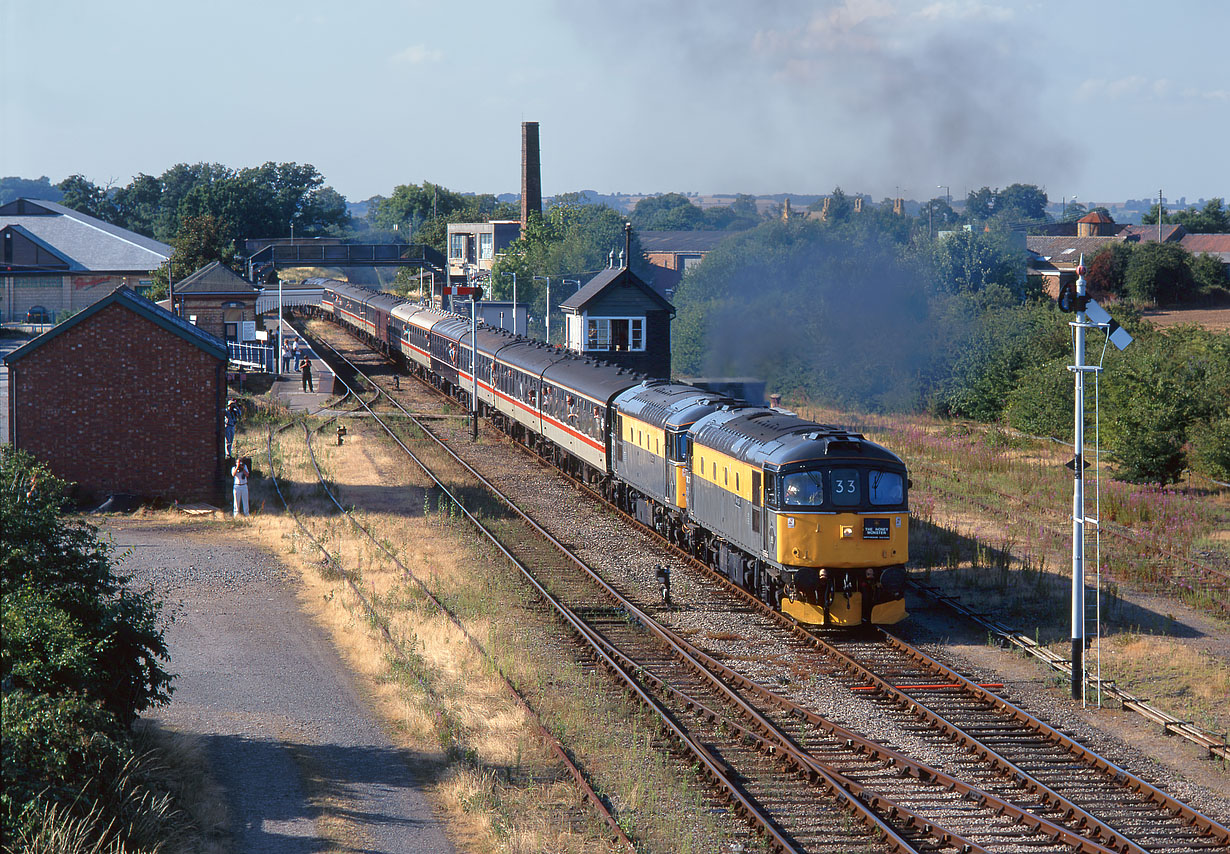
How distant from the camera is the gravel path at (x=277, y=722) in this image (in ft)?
40.1

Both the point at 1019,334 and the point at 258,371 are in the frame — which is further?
the point at 258,371

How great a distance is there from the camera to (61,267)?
299 ft

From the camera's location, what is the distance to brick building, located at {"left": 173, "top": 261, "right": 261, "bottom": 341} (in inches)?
A: 2235

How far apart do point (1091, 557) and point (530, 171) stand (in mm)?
71342

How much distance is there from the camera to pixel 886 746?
47.0ft

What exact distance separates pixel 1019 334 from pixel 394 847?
42091mm

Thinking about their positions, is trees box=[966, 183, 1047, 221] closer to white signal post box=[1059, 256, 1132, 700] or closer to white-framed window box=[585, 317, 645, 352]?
white-framed window box=[585, 317, 645, 352]

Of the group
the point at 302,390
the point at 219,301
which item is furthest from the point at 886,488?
the point at 219,301

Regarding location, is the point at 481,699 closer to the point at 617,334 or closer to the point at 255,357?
the point at 617,334

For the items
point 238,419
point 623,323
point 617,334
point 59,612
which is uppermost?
point 623,323

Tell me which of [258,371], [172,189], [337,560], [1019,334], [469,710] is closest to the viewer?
[469,710]

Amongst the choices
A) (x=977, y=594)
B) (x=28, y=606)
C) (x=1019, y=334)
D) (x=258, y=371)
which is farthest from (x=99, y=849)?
(x=258, y=371)

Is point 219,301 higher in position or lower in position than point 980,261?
lower

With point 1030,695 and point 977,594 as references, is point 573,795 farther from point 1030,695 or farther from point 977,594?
point 977,594
